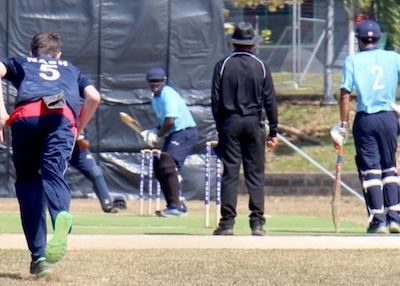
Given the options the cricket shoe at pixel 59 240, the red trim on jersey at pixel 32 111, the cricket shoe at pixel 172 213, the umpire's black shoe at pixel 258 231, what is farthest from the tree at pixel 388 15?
the cricket shoe at pixel 59 240

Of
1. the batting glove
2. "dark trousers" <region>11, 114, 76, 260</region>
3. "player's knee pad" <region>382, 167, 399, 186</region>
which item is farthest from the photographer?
the batting glove

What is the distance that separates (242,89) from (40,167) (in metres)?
3.11

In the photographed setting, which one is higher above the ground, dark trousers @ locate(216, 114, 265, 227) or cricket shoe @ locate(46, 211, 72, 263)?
cricket shoe @ locate(46, 211, 72, 263)

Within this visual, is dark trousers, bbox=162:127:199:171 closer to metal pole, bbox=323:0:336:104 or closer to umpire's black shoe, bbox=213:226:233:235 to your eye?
umpire's black shoe, bbox=213:226:233:235

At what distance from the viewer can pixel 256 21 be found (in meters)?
26.8

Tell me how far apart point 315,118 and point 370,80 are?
12510 mm

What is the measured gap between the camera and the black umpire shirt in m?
11.0

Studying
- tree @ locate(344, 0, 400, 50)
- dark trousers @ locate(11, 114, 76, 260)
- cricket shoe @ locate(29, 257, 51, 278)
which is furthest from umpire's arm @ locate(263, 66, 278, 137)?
tree @ locate(344, 0, 400, 50)

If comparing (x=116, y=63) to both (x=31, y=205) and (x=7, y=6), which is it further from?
(x=31, y=205)

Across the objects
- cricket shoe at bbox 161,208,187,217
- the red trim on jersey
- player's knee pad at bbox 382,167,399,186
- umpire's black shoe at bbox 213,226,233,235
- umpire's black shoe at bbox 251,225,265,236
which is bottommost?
cricket shoe at bbox 161,208,187,217

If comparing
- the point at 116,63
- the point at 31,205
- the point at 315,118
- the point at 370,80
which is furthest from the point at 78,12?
the point at 31,205

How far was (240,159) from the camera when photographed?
36.5ft

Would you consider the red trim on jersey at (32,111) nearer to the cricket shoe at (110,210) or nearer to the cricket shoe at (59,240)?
the cricket shoe at (59,240)

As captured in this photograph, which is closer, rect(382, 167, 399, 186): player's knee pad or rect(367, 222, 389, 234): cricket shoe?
rect(367, 222, 389, 234): cricket shoe
